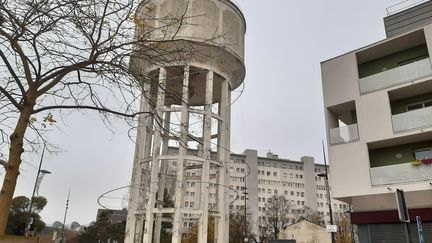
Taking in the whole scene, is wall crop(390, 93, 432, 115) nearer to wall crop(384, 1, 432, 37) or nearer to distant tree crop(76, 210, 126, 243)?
wall crop(384, 1, 432, 37)

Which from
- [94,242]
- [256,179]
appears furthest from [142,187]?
[256,179]

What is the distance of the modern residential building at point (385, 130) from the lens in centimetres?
1524

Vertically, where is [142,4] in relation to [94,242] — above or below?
above

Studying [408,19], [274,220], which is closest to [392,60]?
[408,19]

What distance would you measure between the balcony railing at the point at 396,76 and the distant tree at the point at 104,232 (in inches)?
1497

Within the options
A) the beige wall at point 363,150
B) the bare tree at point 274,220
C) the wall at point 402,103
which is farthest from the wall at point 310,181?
the beige wall at point 363,150

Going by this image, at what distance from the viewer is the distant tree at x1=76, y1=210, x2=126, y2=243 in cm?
4697

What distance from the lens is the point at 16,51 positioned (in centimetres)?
512

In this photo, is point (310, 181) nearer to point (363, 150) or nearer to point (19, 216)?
point (19, 216)

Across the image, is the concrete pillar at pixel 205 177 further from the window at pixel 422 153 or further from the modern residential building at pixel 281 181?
the modern residential building at pixel 281 181

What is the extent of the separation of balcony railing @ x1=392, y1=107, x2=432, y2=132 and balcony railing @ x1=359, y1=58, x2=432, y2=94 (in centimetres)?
153

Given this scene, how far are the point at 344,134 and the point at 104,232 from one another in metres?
38.9

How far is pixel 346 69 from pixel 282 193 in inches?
2885

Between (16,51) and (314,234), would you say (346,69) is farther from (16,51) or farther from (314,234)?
(314,234)
